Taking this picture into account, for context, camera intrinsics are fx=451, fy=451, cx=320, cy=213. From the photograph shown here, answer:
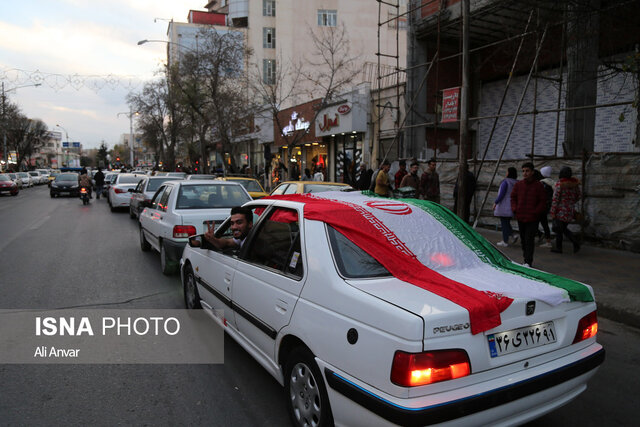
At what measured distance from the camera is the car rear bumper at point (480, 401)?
7.10ft

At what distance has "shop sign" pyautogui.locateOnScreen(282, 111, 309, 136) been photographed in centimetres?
2603

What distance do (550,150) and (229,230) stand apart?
15398mm

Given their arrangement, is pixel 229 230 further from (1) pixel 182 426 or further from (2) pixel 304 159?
(2) pixel 304 159

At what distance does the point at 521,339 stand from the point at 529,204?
538cm

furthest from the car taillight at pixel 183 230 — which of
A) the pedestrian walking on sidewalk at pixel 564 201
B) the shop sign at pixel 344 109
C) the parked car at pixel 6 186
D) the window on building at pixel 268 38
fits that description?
the window on building at pixel 268 38

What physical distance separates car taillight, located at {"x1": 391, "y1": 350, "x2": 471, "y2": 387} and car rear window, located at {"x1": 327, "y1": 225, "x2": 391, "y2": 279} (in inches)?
27.5

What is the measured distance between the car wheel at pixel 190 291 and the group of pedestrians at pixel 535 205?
5.32 meters

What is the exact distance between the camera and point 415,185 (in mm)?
10977

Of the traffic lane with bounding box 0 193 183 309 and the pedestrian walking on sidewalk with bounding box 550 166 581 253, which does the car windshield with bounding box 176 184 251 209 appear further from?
the pedestrian walking on sidewalk with bounding box 550 166 581 253

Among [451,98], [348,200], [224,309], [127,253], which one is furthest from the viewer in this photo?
[451,98]

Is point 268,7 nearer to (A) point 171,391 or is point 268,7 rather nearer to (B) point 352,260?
(A) point 171,391

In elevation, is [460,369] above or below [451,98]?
below

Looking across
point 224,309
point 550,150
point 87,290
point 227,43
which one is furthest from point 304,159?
point 224,309

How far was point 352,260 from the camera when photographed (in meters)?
2.89
